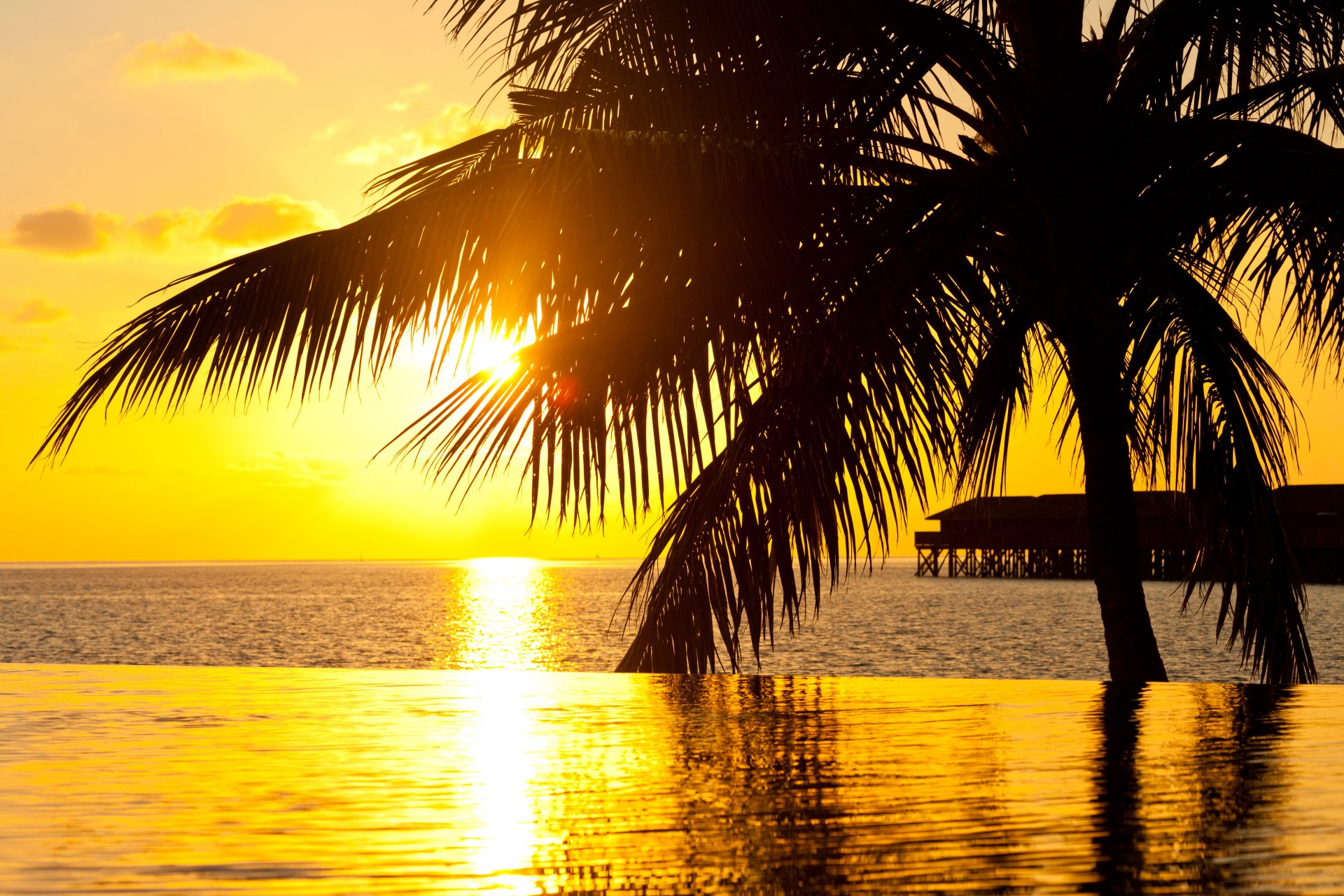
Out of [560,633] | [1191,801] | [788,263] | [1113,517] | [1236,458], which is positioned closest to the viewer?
[1191,801]

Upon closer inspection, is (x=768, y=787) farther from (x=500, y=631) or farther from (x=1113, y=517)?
(x=500, y=631)

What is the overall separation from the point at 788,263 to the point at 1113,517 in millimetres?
2264

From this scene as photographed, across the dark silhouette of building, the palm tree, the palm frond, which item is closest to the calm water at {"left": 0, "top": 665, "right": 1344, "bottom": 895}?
the palm tree

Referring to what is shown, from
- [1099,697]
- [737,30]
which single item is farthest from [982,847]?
[737,30]

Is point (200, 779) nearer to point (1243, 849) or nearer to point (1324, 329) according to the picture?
point (1243, 849)

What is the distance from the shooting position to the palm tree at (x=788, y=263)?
5.02 m

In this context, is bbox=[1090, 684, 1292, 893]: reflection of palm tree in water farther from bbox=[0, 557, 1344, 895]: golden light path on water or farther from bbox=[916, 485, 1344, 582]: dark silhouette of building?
bbox=[916, 485, 1344, 582]: dark silhouette of building

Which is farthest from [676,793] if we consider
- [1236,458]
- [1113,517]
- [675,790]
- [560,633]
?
[560,633]

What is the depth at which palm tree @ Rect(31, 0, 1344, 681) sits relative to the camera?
5023 mm

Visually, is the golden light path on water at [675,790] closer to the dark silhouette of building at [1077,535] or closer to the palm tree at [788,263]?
the palm tree at [788,263]

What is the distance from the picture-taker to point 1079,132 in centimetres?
555

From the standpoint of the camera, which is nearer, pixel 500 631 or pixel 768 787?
pixel 768 787

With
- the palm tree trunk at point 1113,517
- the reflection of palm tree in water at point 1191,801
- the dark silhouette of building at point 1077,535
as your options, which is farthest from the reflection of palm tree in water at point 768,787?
the dark silhouette of building at point 1077,535

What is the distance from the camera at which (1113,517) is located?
6066 mm
